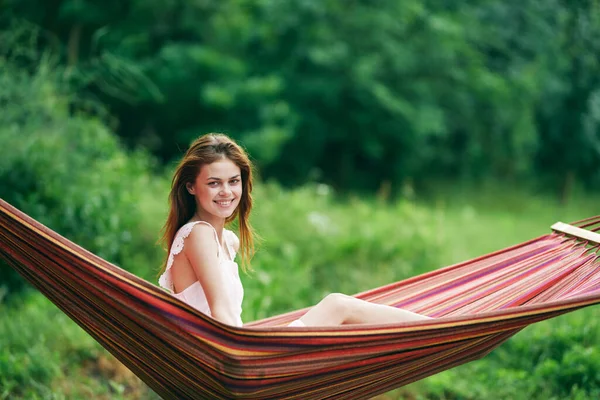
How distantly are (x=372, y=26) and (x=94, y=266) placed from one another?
24.7 ft

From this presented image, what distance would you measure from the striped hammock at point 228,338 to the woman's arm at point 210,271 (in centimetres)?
17

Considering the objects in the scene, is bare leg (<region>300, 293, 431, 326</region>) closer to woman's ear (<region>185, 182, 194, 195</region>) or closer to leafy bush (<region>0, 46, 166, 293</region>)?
woman's ear (<region>185, 182, 194, 195</region>)

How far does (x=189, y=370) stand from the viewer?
66.1 inches

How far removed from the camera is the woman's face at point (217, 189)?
1.94 meters

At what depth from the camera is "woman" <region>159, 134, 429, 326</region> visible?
187 cm

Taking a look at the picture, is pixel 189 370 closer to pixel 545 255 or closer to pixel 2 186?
pixel 545 255

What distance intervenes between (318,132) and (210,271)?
7.42 meters

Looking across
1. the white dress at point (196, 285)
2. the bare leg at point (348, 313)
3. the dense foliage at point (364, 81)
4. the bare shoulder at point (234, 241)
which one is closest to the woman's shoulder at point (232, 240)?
the bare shoulder at point (234, 241)

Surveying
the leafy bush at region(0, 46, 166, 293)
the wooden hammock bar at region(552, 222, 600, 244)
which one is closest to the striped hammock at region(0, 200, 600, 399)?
the wooden hammock bar at region(552, 222, 600, 244)

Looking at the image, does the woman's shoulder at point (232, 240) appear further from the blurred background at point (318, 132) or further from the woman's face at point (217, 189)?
the blurred background at point (318, 132)

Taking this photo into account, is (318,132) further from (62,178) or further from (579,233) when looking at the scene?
(579,233)

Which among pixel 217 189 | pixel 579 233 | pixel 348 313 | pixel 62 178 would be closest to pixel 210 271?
pixel 217 189

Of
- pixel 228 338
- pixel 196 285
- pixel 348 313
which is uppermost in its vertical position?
pixel 196 285

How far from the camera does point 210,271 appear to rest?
1811mm
